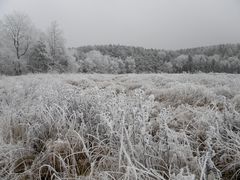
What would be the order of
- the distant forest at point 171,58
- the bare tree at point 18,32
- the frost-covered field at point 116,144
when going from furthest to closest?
the distant forest at point 171,58
the bare tree at point 18,32
the frost-covered field at point 116,144

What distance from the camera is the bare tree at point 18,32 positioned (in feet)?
95.8

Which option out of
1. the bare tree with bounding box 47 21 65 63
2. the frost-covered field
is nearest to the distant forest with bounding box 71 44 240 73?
the bare tree with bounding box 47 21 65 63

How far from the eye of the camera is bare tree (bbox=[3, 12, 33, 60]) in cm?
2920

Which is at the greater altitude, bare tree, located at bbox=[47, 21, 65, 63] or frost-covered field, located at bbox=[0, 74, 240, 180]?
bare tree, located at bbox=[47, 21, 65, 63]

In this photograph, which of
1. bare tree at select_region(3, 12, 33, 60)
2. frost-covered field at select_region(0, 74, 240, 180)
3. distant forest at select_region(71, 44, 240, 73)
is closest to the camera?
frost-covered field at select_region(0, 74, 240, 180)

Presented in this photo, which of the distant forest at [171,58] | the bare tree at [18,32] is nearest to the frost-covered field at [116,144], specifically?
the bare tree at [18,32]

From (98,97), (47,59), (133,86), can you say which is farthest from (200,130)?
(47,59)

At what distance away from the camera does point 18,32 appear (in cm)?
2944

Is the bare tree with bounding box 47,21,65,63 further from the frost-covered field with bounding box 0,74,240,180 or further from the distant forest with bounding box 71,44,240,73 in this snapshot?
the distant forest with bounding box 71,44,240,73

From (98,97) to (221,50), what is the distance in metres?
117

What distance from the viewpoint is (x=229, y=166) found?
1584 millimetres

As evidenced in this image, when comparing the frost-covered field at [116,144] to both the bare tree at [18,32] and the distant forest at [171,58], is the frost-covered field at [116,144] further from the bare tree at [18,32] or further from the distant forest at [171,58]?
the distant forest at [171,58]

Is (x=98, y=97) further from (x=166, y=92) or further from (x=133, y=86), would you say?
(x=133, y=86)

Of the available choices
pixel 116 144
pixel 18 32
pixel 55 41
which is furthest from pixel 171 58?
pixel 116 144
